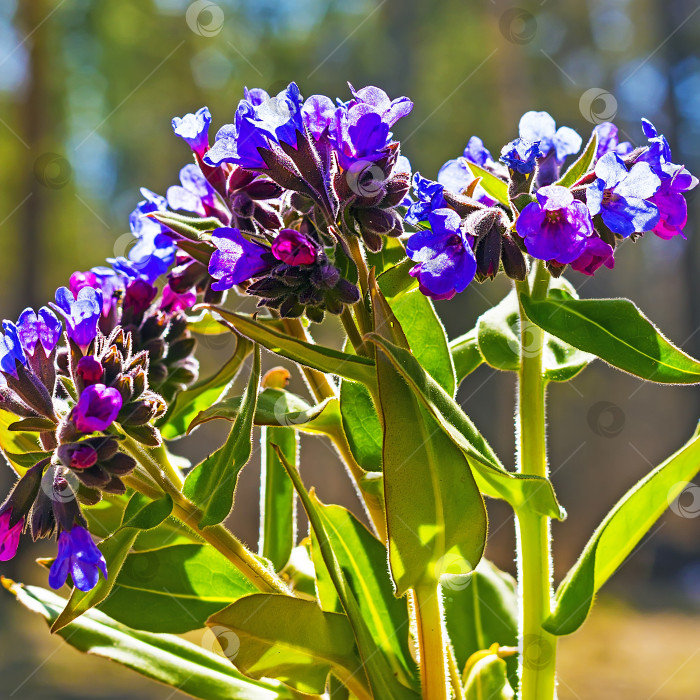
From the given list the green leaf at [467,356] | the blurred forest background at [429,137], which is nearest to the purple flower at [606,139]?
the green leaf at [467,356]

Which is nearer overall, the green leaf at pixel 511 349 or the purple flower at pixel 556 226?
the purple flower at pixel 556 226

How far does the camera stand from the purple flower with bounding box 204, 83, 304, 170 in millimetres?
545

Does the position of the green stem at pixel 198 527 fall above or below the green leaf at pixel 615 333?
below

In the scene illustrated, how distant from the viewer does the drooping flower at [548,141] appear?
0.67m

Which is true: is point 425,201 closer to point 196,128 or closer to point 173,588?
point 196,128

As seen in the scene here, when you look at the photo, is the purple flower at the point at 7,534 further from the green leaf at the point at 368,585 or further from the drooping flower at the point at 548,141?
the drooping flower at the point at 548,141

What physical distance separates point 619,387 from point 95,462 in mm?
7289

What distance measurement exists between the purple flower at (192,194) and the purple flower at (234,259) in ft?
0.52

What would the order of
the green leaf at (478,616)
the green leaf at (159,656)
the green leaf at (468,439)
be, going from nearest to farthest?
the green leaf at (468,439)
the green leaf at (159,656)
the green leaf at (478,616)

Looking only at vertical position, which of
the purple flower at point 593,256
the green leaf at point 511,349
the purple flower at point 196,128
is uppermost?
the purple flower at point 196,128

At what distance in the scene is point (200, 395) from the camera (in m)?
0.77

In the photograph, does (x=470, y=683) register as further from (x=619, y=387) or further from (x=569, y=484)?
(x=619, y=387)

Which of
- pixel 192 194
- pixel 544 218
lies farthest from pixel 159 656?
pixel 544 218

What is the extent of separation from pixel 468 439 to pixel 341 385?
5.6 inches
